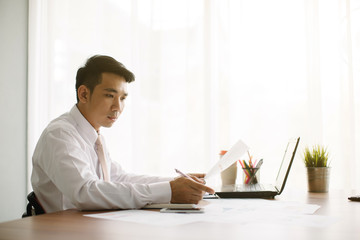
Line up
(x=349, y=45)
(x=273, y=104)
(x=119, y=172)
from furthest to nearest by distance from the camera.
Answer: (x=273, y=104), (x=349, y=45), (x=119, y=172)

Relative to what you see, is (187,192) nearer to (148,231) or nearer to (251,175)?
(148,231)

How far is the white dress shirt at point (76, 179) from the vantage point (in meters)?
1.07

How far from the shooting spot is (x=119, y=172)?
1.74 m

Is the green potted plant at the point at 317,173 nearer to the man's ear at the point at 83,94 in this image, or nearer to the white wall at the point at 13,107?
the man's ear at the point at 83,94

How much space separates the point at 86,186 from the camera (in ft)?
3.55

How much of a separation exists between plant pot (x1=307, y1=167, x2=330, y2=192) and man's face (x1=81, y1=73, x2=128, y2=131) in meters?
0.97

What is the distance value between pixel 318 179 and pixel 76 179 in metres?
1.12

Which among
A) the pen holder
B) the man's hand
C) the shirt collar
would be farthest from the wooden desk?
the pen holder

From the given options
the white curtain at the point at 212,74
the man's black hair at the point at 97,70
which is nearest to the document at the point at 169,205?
the man's black hair at the point at 97,70

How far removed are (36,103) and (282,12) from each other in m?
2.18

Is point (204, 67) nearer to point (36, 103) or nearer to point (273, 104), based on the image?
point (273, 104)

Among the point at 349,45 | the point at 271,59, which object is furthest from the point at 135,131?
the point at 349,45

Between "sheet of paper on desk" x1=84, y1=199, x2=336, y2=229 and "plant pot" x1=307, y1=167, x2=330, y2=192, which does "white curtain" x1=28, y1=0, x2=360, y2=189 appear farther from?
"sheet of paper on desk" x1=84, y1=199, x2=336, y2=229

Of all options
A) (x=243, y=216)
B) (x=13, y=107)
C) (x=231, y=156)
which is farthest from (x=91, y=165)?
(x=13, y=107)
